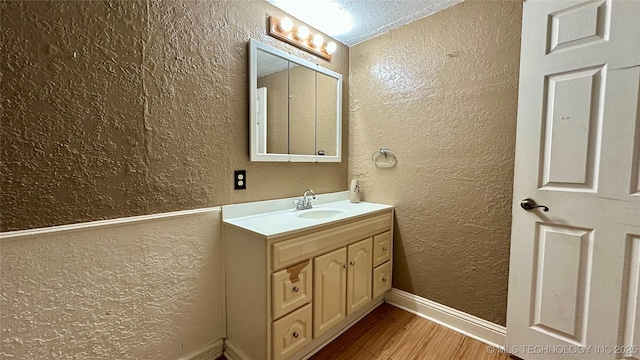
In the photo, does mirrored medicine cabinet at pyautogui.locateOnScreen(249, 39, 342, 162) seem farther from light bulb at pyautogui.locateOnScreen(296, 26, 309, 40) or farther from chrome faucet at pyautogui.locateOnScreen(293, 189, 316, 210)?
chrome faucet at pyautogui.locateOnScreen(293, 189, 316, 210)

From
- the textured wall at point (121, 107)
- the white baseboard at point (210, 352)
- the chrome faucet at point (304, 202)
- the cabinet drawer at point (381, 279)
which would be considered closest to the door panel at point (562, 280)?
the cabinet drawer at point (381, 279)

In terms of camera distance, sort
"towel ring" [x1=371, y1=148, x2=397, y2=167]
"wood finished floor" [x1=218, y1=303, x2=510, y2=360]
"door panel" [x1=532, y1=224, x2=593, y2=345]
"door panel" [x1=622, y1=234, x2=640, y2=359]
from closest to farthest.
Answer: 1. "door panel" [x1=622, y1=234, x2=640, y2=359]
2. "door panel" [x1=532, y1=224, x2=593, y2=345]
3. "wood finished floor" [x1=218, y1=303, x2=510, y2=360]
4. "towel ring" [x1=371, y1=148, x2=397, y2=167]

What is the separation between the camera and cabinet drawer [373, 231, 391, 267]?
5.84 ft

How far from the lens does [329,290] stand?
57.0 inches

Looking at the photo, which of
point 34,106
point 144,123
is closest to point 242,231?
point 144,123

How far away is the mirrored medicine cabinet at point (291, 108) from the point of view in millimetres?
1560

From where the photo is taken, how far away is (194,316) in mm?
1357

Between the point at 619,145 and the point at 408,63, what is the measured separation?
3.99 ft

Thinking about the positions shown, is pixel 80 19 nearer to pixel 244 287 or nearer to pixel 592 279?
pixel 244 287

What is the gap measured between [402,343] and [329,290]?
0.60 m

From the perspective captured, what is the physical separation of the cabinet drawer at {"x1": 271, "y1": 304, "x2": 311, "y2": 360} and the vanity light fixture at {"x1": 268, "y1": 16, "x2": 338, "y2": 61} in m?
1.66

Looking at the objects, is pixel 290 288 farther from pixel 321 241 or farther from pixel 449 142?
pixel 449 142

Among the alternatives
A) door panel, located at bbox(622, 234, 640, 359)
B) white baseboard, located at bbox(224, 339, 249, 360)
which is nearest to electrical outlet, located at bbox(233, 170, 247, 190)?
white baseboard, located at bbox(224, 339, 249, 360)

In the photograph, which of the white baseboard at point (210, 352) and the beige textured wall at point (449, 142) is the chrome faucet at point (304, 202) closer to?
the beige textured wall at point (449, 142)
